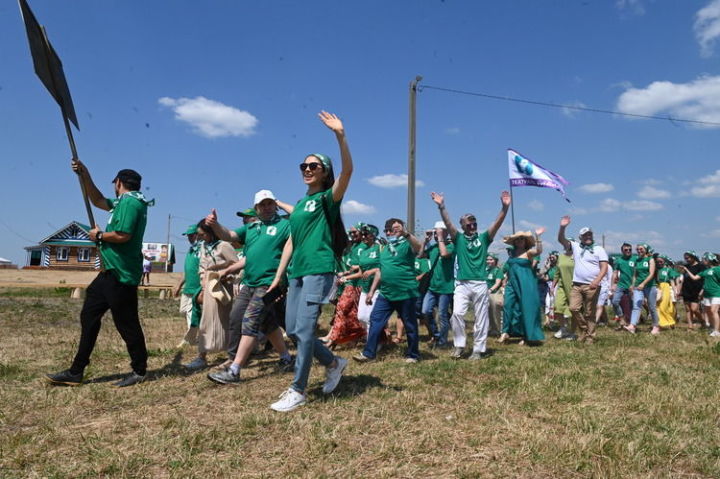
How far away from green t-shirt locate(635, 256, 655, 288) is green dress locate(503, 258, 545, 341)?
3.85 metres

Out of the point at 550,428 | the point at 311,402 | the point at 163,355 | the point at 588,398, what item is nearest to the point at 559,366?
the point at 588,398

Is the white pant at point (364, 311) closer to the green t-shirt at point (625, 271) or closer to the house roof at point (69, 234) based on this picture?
the green t-shirt at point (625, 271)

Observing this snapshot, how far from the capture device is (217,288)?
589 cm

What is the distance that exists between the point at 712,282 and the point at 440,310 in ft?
21.7

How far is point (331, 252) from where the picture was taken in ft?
13.4

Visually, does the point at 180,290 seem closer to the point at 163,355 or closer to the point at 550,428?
the point at 163,355

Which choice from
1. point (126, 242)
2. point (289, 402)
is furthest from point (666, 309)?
point (126, 242)

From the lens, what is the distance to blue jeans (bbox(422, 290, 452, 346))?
793cm

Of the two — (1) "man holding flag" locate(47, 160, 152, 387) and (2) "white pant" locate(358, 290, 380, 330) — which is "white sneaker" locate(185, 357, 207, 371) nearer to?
(1) "man holding flag" locate(47, 160, 152, 387)

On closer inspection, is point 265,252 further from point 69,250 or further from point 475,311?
point 69,250

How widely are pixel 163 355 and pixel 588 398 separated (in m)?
5.14

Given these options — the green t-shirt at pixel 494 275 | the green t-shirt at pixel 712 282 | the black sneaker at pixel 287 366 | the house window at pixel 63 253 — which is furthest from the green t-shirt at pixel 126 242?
the house window at pixel 63 253

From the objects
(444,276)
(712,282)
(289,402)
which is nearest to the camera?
(289,402)

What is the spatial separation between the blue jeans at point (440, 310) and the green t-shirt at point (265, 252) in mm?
3597
